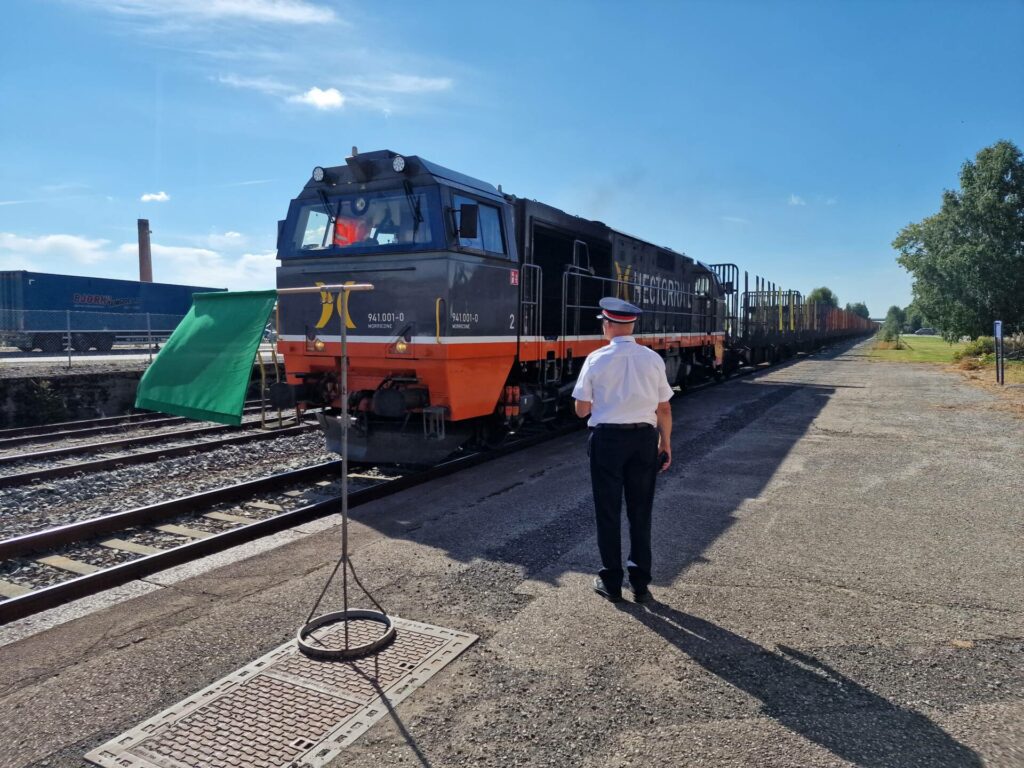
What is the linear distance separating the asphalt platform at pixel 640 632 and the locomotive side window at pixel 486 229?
2808mm

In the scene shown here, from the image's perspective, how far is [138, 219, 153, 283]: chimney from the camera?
172 ft

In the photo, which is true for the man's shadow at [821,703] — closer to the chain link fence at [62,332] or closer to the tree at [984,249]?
the chain link fence at [62,332]

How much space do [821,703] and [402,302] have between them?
548cm

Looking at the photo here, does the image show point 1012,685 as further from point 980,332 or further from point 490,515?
point 980,332

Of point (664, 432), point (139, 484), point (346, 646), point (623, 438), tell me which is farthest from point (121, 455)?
point (664, 432)

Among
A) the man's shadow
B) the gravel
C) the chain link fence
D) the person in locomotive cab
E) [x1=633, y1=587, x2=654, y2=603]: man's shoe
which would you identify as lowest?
the man's shadow

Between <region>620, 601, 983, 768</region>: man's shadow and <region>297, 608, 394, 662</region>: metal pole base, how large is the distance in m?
1.55

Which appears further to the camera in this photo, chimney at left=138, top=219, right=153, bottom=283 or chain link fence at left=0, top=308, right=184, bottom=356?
chimney at left=138, top=219, right=153, bottom=283

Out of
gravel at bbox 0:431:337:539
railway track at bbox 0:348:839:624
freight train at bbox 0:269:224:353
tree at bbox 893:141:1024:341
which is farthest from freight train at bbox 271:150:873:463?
tree at bbox 893:141:1024:341

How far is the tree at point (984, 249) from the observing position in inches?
1273

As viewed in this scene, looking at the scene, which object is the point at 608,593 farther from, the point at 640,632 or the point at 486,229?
the point at 486,229

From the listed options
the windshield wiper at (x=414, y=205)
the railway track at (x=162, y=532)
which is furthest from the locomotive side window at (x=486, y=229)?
the railway track at (x=162, y=532)

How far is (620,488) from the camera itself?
445 cm

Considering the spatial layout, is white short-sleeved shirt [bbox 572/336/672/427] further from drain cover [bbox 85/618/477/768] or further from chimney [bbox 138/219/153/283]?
chimney [bbox 138/219/153/283]
